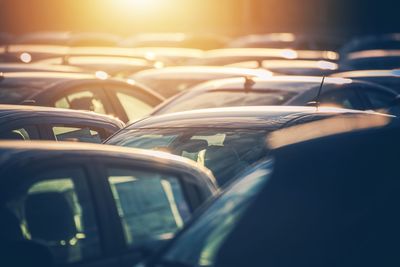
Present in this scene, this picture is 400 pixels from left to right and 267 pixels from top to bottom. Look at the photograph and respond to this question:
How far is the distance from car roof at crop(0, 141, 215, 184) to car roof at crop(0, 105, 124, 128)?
2048 mm

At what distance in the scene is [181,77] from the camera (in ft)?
44.0

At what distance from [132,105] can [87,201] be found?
644 centimetres

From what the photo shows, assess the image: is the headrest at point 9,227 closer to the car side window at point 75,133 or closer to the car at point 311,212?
the car at point 311,212

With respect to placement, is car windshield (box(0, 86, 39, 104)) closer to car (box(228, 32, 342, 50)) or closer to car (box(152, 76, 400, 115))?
car (box(152, 76, 400, 115))

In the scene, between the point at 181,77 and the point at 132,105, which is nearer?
the point at 132,105

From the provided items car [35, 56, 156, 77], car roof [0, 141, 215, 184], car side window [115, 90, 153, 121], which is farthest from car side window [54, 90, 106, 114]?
car [35, 56, 156, 77]

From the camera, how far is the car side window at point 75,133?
7.95 metres

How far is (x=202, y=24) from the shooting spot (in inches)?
2010

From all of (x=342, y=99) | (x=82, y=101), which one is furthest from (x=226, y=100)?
(x=82, y=101)

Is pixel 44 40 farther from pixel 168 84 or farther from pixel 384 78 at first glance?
pixel 384 78

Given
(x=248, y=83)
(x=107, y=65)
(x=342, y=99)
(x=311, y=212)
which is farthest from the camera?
(x=107, y=65)

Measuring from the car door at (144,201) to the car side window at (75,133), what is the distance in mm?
2807

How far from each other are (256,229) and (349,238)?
0.32 meters

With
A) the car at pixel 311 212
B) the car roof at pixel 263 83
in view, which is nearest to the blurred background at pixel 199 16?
the car roof at pixel 263 83
